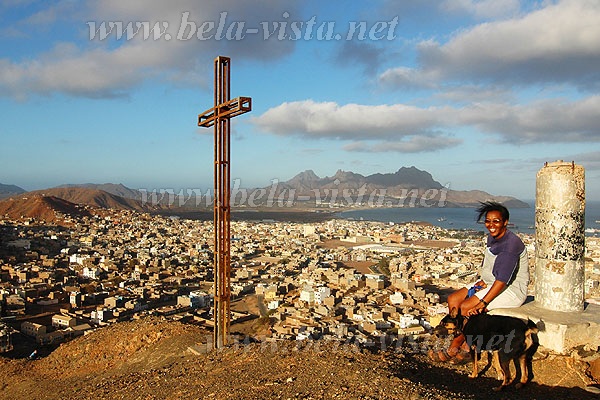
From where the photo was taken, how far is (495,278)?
437 centimetres

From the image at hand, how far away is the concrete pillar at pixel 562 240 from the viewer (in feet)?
15.7

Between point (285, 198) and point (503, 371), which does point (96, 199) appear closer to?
point (285, 198)

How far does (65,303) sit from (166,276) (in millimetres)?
7685

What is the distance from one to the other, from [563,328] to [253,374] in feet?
10.1

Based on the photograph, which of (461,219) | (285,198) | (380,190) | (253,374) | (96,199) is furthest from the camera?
(380,190)

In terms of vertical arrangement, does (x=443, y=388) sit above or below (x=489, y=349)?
below

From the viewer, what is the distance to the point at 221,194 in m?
6.72

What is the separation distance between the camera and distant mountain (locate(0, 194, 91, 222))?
5984 cm

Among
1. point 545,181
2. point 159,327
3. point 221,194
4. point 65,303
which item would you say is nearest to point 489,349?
point 545,181

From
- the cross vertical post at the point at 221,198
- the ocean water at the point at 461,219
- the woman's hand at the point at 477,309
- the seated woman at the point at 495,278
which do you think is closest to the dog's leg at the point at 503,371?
the seated woman at the point at 495,278

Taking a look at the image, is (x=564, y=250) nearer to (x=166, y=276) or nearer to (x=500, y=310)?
(x=500, y=310)

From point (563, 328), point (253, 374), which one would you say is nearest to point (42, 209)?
point (253, 374)

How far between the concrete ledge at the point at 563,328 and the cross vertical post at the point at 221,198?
3.66 m

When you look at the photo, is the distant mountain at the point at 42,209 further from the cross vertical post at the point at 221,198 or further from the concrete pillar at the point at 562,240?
the concrete pillar at the point at 562,240
